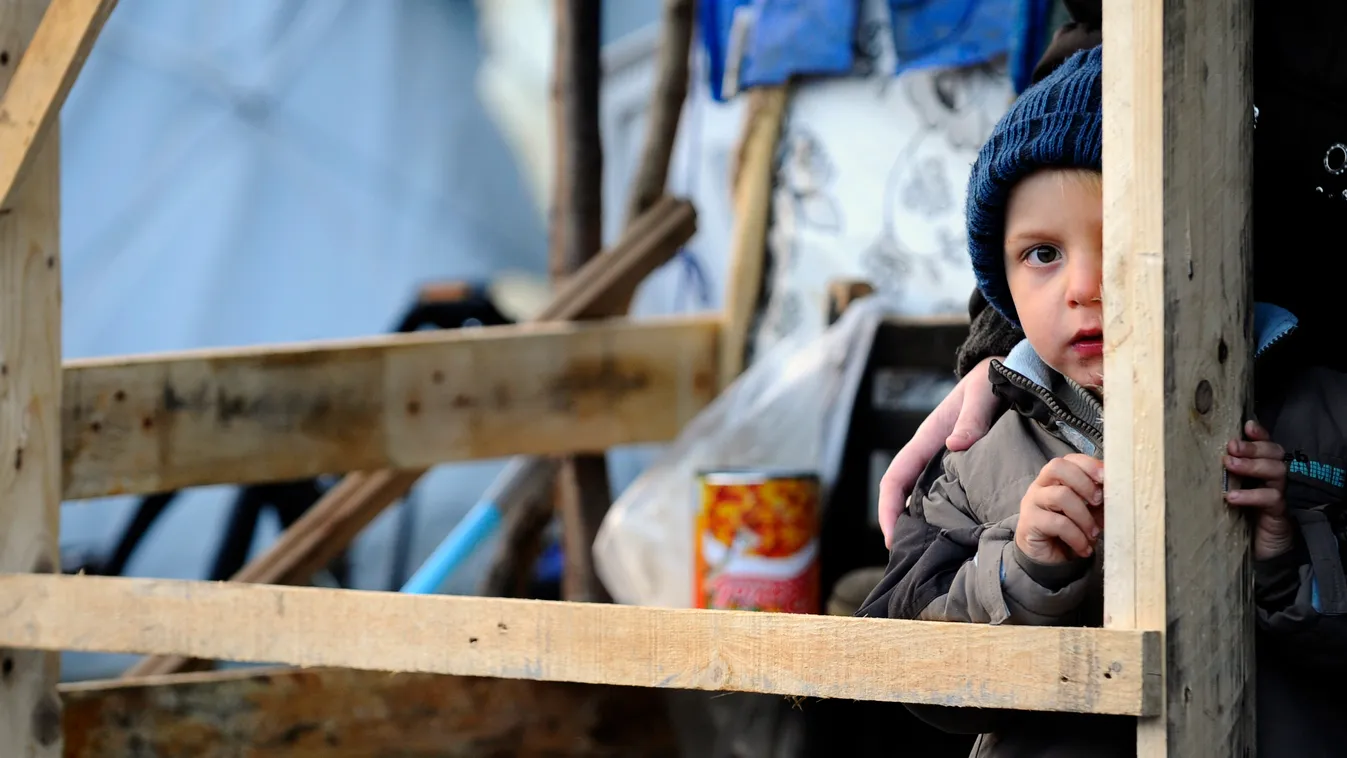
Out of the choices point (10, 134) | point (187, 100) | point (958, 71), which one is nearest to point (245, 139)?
point (187, 100)

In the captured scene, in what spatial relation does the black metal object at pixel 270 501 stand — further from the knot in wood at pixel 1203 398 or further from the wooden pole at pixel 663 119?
the knot in wood at pixel 1203 398

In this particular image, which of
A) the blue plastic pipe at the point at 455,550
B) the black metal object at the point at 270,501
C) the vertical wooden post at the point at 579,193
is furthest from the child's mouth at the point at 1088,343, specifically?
the black metal object at the point at 270,501

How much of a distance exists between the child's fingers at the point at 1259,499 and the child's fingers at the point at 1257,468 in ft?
0.04

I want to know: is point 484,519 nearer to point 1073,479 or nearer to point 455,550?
point 455,550

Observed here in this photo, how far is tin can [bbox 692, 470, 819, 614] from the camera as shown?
95.3 inches

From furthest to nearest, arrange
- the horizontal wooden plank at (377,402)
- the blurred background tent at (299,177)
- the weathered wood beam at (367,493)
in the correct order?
the blurred background tent at (299,177) → the weathered wood beam at (367,493) → the horizontal wooden plank at (377,402)

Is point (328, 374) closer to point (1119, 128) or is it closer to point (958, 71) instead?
point (958, 71)

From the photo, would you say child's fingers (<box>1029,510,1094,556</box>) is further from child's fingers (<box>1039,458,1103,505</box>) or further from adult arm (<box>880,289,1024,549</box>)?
adult arm (<box>880,289,1024,549</box>)

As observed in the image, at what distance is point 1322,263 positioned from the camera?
1.27 m

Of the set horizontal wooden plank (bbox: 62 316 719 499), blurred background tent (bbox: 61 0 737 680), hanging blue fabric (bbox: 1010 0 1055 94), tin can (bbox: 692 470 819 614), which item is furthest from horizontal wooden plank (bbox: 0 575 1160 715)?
blurred background tent (bbox: 61 0 737 680)

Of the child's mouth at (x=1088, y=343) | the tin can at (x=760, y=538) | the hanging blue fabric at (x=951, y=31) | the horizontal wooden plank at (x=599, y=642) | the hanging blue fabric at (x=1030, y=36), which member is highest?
the hanging blue fabric at (x=951, y=31)

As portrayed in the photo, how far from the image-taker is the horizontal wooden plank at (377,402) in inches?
90.6

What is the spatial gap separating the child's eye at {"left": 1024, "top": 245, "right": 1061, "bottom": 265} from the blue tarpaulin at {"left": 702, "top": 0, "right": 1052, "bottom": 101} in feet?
4.87

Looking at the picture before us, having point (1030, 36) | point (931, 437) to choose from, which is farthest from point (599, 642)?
point (1030, 36)
